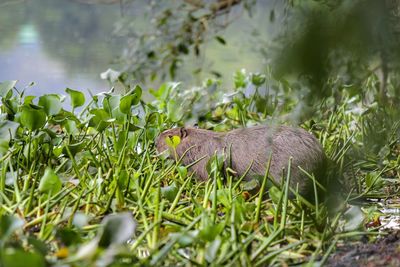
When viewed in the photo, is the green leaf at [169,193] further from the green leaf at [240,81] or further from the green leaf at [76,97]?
the green leaf at [240,81]

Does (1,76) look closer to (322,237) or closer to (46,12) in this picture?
(46,12)

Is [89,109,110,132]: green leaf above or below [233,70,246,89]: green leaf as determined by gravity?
above

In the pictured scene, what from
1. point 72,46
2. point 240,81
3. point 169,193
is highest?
point 169,193

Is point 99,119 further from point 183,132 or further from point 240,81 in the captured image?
point 240,81

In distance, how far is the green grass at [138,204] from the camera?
41.3 inches

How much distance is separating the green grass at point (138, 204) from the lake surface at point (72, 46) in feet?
6.51

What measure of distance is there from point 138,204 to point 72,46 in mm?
4418

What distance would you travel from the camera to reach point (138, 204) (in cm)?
146

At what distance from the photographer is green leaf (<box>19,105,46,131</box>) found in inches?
68.5

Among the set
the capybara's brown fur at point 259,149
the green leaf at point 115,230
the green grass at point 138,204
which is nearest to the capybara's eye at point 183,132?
the capybara's brown fur at point 259,149

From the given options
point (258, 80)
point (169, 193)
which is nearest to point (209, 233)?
point (169, 193)

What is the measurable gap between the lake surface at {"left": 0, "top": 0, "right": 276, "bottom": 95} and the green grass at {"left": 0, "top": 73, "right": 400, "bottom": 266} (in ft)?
6.51

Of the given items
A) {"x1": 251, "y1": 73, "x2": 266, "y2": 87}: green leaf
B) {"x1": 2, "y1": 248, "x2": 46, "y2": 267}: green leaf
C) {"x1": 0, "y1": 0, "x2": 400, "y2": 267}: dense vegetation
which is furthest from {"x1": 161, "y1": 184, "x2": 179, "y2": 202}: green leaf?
{"x1": 251, "y1": 73, "x2": 266, "y2": 87}: green leaf

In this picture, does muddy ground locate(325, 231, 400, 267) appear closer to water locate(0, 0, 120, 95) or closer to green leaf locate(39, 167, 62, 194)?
green leaf locate(39, 167, 62, 194)
